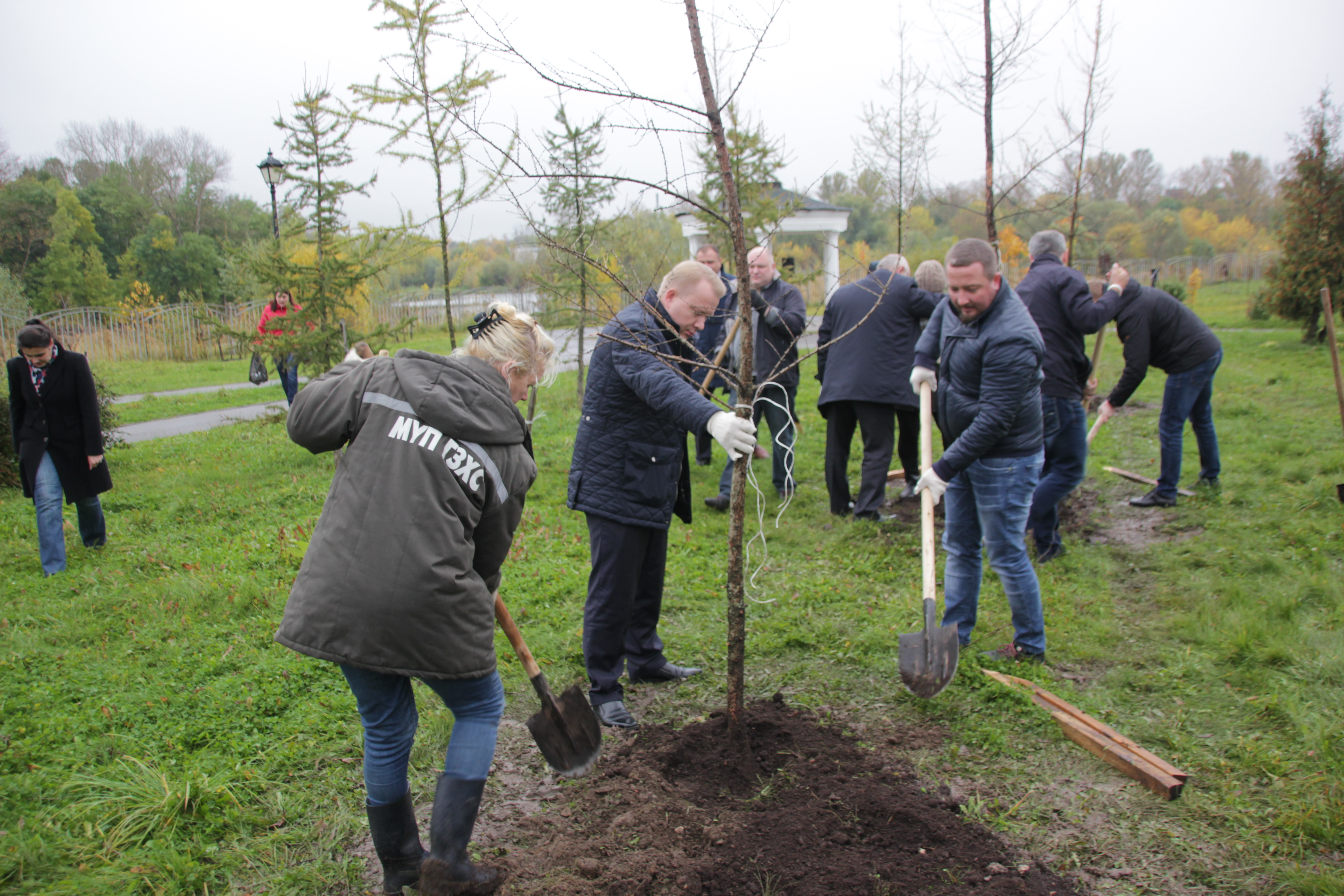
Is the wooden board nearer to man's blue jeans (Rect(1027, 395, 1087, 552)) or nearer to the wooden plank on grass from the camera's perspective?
man's blue jeans (Rect(1027, 395, 1087, 552))

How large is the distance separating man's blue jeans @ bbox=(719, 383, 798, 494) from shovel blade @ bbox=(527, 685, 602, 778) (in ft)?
10.9

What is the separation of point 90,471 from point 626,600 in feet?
15.0

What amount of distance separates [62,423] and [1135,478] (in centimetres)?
850

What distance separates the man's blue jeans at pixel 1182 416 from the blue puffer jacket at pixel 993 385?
10.8ft

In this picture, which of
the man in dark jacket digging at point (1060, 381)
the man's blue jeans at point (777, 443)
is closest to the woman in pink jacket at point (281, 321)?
the man's blue jeans at point (777, 443)

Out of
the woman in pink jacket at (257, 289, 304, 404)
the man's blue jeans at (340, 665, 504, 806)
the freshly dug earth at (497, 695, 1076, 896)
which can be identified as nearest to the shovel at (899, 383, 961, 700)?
the freshly dug earth at (497, 695, 1076, 896)

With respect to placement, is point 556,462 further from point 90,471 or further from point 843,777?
point 843,777

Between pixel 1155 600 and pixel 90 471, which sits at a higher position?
pixel 90 471

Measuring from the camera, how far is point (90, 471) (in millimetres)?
5637

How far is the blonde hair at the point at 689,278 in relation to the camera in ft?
10.8

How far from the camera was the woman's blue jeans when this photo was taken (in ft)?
30.6

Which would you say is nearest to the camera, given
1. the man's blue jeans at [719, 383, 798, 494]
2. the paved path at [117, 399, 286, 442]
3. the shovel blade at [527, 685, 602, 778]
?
the shovel blade at [527, 685, 602, 778]

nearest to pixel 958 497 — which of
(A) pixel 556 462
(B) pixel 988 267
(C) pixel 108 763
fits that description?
(B) pixel 988 267

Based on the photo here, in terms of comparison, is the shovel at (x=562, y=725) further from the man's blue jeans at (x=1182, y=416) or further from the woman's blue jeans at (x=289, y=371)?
the woman's blue jeans at (x=289, y=371)
